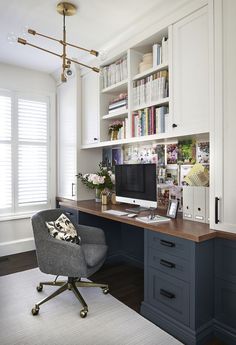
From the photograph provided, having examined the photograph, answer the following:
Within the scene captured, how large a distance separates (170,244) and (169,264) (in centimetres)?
16

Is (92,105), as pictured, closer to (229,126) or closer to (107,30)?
(107,30)

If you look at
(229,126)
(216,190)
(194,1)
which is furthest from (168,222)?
(194,1)

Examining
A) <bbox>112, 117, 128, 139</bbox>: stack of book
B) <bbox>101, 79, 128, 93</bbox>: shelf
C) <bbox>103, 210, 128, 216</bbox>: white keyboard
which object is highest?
<bbox>101, 79, 128, 93</bbox>: shelf

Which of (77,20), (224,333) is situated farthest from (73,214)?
(77,20)

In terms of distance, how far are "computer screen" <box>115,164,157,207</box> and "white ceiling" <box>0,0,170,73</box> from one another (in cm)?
143

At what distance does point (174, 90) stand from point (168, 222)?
1.15 meters

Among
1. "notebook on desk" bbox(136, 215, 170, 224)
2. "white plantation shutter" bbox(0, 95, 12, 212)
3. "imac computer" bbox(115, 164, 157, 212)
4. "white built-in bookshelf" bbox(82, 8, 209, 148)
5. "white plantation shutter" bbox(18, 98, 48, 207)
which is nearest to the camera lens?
"white built-in bookshelf" bbox(82, 8, 209, 148)

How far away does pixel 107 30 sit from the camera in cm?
273

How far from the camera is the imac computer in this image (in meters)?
2.59

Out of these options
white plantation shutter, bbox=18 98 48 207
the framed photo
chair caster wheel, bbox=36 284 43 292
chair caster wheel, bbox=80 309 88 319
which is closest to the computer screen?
the framed photo

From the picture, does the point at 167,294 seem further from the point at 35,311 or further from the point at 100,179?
the point at 100,179

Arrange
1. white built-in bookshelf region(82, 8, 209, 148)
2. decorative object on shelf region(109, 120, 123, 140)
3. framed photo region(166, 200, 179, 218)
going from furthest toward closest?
1. decorative object on shelf region(109, 120, 123, 140)
2. framed photo region(166, 200, 179, 218)
3. white built-in bookshelf region(82, 8, 209, 148)

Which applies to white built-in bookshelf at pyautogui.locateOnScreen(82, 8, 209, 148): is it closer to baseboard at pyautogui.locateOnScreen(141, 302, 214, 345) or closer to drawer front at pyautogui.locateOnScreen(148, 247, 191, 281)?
drawer front at pyautogui.locateOnScreen(148, 247, 191, 281)

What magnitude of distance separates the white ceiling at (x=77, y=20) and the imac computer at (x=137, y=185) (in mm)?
1432
